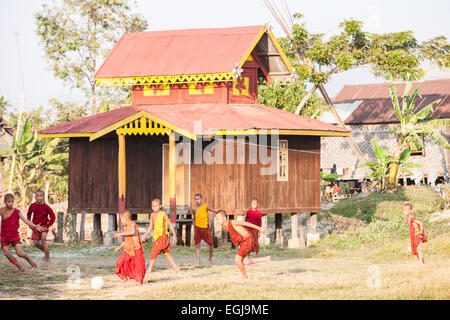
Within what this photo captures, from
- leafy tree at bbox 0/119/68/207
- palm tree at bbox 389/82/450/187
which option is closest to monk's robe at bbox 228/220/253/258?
palm tree at bbox 389/82/450/187

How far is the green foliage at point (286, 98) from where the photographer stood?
42.2 m

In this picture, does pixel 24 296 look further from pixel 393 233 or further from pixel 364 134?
pixel 364 134

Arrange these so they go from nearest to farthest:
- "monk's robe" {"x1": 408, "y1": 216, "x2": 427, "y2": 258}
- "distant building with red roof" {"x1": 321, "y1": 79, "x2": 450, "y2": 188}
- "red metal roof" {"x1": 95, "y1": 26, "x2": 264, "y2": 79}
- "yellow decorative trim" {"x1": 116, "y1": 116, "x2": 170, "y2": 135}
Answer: "monk's robe" {"x1": 408, "y1": 216, "x2": 427, "y2": 258} < "yellow decorative trim" {"x1": 116, "y1": 116, "x2": 170, "y2": 135} < "red metal roof" {"x1": 95, "y1": 26, "x2": 264, "y2": 79} < "distant building with red roof" {"x1": 321, "y1": 79, "x2": 450, "y2": 188}

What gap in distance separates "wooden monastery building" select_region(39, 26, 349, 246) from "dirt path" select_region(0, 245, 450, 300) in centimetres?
528

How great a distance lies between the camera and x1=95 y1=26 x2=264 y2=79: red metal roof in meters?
27.3

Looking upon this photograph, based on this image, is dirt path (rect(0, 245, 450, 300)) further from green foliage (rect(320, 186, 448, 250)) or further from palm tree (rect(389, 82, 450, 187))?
palm tree (rect(389, 82, 450, 187))

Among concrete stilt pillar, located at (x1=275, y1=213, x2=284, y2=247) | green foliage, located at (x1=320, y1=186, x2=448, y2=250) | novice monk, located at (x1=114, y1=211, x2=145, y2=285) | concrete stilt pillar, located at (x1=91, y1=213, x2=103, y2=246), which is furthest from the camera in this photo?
concrete stilt pillar, located at (x1=275, y1=213, x2=284, y2=247)

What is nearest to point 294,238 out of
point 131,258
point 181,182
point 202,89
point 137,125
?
point 181,182

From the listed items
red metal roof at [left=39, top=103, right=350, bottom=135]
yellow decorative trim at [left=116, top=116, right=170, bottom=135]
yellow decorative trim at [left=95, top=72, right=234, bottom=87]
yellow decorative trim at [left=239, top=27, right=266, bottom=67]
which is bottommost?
yellow decorative trim at [left=116, top=116, right=170, bottom=135]

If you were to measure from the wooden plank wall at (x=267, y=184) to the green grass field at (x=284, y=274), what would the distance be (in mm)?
1534

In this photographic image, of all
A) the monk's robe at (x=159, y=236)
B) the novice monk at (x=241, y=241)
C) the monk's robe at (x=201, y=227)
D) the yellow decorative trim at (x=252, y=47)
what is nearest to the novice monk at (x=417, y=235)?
the novice monk at (x=241, y=241)

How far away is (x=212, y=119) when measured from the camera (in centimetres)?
2536

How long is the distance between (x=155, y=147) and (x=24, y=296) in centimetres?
1192
